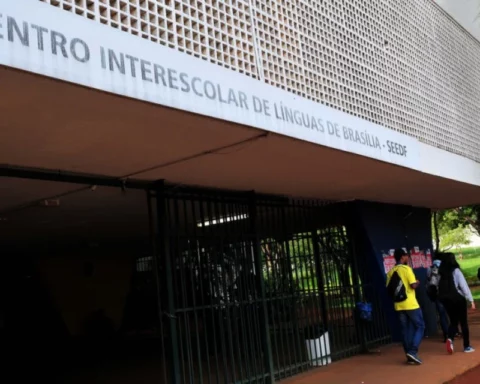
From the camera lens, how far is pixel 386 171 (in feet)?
22.8

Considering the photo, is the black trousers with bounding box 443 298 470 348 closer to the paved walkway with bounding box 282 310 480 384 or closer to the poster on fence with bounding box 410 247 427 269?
the paved walkway with bounding box 282 310 480 384

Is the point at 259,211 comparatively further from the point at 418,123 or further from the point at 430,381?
the point at 430,381

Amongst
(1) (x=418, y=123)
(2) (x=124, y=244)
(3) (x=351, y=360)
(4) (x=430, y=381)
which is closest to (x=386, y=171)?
(1) (x=418, y=123)

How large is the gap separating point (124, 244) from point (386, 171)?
25.8 ft

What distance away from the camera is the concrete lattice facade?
13.6 ft

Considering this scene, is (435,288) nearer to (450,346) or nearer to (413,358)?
(450,346)

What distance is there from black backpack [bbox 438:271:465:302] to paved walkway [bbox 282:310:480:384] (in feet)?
2.78

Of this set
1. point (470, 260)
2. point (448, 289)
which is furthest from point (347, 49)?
point (470, 260)

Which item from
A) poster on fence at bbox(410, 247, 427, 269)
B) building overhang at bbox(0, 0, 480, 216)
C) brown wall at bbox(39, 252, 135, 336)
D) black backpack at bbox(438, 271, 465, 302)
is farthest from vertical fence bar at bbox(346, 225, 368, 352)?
brown wall at bbox(39, 252, 135, 336)

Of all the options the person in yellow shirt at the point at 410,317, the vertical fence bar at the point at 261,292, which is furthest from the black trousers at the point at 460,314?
the vertical fence bar at the point at 261,292

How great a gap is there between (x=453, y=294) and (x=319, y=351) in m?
2.20

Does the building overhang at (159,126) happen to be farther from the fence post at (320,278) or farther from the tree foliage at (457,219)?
the tree foliage at (457,219)

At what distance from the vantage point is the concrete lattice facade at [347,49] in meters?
4.14

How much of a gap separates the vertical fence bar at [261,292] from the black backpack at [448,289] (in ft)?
9.65
